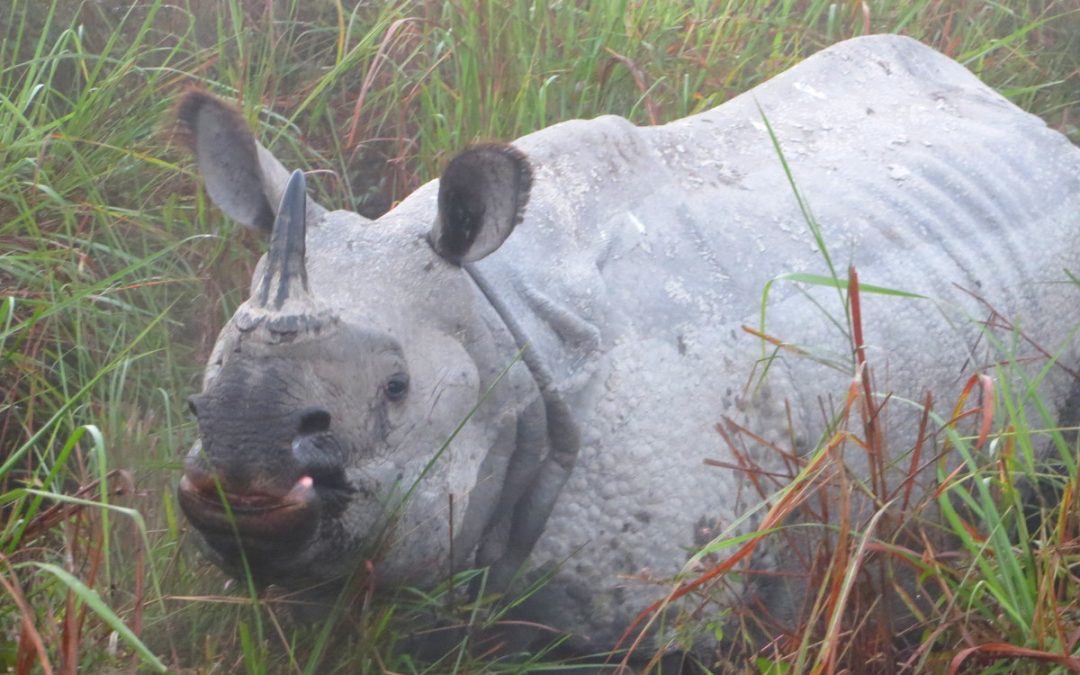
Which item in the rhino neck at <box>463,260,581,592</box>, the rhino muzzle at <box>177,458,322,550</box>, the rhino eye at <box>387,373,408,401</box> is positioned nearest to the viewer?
the rhino muzzle at <box>177,458,322,550</box>

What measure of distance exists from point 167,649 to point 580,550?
77cm

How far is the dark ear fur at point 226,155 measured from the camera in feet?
9.96

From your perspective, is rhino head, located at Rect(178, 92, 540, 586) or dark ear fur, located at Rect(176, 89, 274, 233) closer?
rhino head, located at Rect(178, 92, 540, 586)

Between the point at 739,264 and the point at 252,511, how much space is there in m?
1.27

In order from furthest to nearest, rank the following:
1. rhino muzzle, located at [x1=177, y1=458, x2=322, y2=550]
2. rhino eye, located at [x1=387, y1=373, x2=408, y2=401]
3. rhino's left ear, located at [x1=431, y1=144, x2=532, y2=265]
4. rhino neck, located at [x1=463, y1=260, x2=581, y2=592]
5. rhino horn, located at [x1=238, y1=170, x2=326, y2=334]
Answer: rhino neck, located at [x1=463, y1=260, x2=581, y2=592] < rhino's left ear, located at [x1=431, y1=144, x2=532, y2=265] < rhino eye, located at [x1=387, y1=373, x2=408, y2=401] < rhino horn, located at [x1=238, y1=170, x2=326, y2=334] < rhino muzzle, located at [x1=177, y1=458, x2=322, y2=550]

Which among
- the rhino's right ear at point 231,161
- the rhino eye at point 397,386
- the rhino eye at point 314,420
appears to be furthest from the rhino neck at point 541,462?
the rhino eye at point 314,420

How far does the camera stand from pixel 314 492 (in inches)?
100

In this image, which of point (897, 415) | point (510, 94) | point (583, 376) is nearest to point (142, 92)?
point (510, 94)

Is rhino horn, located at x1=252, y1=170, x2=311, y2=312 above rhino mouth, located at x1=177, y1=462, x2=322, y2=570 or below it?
above

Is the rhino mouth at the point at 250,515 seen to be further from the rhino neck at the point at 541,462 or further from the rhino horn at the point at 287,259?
the rhino neck at the point at 541,462

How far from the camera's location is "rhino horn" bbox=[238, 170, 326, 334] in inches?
102

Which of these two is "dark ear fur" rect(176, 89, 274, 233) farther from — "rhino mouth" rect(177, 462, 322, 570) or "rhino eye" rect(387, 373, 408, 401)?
"rhino mouth" rect(177, 462, 322, 570)

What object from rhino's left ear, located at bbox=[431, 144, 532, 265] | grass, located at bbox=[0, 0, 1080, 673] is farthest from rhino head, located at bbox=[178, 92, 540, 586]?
grass, located at bbox=[0, 0, 1080, 673]

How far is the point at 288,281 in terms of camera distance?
260 centimetres
